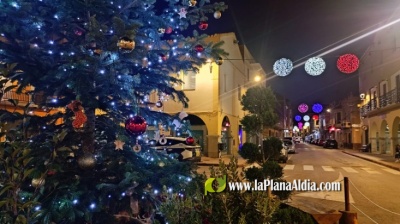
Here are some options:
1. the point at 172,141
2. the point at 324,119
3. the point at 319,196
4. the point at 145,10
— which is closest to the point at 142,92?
the point at 145,10

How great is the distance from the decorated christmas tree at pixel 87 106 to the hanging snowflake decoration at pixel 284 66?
6.64 metres

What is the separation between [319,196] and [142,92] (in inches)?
304

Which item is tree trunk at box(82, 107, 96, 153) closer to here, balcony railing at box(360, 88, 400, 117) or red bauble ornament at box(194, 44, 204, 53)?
red bauble ornament at box(194, 44, 204, 53)

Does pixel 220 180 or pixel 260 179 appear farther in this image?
pixel 260 179

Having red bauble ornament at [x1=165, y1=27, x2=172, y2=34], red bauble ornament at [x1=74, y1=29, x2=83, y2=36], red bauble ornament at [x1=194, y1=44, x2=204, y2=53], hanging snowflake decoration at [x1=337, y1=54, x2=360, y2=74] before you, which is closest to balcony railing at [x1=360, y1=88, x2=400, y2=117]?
hanging snowflake decoration at [x1=337, y1=54, x2=360, y2=74]

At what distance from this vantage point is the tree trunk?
4.62 m

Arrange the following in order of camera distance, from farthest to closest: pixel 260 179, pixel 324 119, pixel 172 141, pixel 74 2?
pixel 324 119 → pixel 172 141 → pixel 260 179 → pixel 74 2

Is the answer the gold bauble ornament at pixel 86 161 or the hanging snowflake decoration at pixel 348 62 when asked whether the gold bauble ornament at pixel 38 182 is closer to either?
the gold bauble ornament at pixel 86 161

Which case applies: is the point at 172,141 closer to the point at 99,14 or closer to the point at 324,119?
the point at 99,14

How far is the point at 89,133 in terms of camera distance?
465cm

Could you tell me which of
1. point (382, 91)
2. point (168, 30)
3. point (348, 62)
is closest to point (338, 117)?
point (382, 91)

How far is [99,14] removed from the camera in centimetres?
432

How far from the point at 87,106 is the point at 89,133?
46cm

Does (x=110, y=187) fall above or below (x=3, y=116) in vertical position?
below
